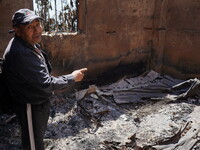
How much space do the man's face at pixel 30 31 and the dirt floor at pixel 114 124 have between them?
6.34 ft

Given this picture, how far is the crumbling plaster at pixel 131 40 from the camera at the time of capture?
511 centimetres

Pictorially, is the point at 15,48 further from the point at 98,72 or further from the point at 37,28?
the point at 98,72

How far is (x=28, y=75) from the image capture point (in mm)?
2098

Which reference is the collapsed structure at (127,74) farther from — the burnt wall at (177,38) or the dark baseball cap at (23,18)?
the dark baseball cap at (23,18)

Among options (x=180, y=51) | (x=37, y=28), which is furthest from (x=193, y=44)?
(x=37, y=28)

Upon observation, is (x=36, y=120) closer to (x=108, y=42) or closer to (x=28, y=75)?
(x=28, y=75)

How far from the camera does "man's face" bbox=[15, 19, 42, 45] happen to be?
217 cm

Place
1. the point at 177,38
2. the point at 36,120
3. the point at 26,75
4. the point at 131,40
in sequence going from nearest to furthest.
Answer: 1. the point at 26,75
2. the point at 36,120
3. the point at 131,40
4. the point at 177,38

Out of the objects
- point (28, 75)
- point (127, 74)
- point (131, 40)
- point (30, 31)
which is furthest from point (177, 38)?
point (28, 75)

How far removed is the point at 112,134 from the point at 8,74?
2.30 meters

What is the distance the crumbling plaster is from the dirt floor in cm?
87

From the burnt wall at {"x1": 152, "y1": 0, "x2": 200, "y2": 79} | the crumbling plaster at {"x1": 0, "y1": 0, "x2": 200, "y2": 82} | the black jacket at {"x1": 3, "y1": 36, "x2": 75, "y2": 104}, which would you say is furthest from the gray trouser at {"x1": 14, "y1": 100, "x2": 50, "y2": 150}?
the burnt wall at {"x1": 152, "y1": 0, "x2": 200, "y2": 79}

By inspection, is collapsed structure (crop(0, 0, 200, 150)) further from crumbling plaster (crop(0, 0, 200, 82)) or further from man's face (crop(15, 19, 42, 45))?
man's face (crop(15, 19, 42, 45))

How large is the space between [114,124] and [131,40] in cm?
284
